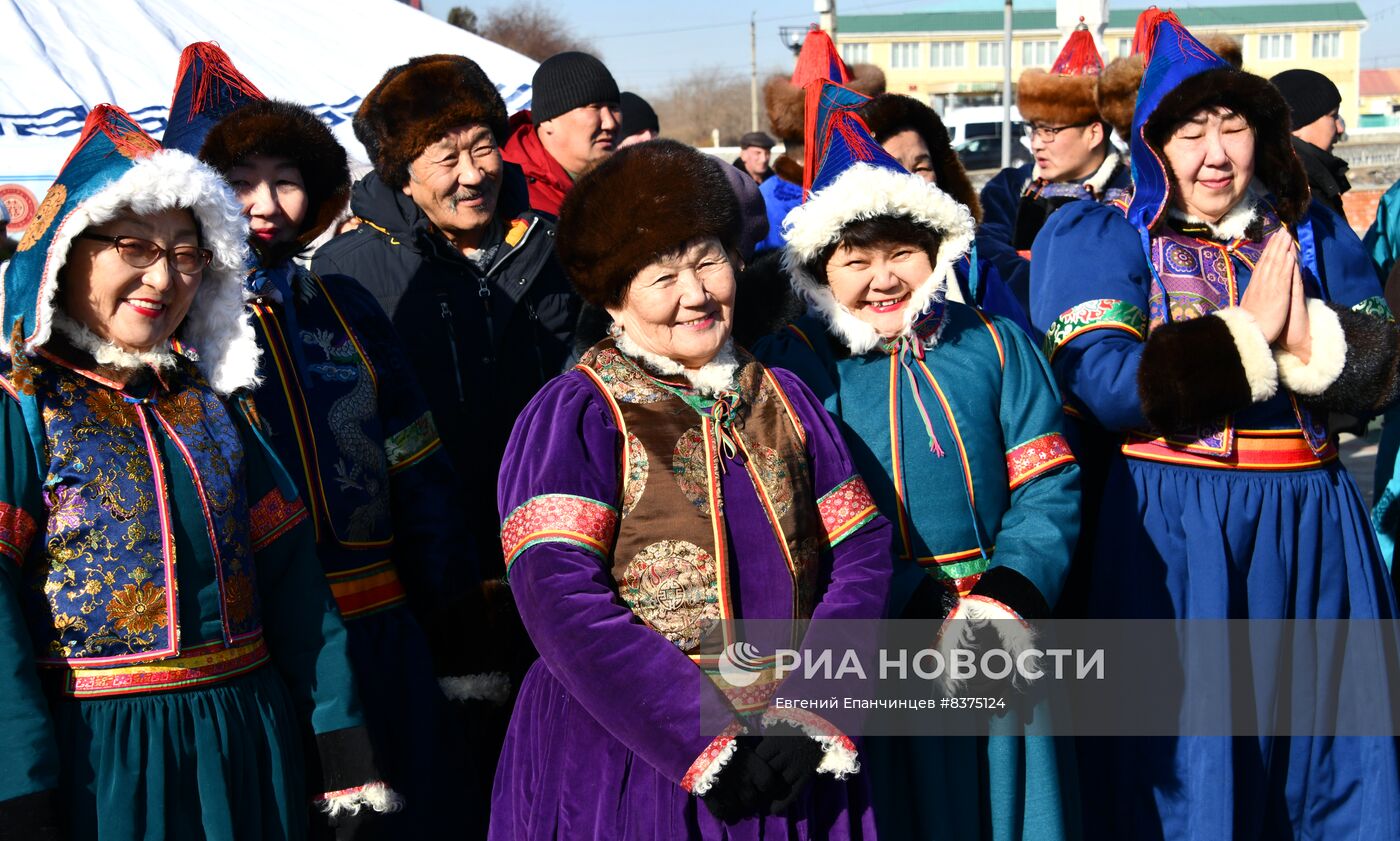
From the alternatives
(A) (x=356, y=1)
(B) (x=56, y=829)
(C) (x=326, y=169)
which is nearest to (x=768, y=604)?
(B) (x=56, y=829)

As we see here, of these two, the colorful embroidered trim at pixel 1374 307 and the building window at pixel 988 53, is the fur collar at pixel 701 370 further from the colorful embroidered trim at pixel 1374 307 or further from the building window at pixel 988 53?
the building window at pixel 988 53

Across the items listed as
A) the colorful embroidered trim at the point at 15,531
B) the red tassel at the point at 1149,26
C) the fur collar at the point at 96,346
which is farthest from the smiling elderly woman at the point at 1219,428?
the colorful embroidered trim at the point at 15,531

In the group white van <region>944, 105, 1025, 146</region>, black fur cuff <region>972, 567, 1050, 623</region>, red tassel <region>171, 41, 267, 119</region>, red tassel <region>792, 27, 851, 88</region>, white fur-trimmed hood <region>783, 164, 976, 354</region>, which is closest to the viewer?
black fur cuff <region>972, 567, 1050, 623</region>

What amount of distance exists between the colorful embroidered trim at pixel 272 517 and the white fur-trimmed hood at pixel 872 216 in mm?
1186

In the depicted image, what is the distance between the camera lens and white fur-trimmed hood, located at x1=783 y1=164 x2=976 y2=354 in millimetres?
2770

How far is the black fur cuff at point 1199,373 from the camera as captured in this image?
9.82 ft

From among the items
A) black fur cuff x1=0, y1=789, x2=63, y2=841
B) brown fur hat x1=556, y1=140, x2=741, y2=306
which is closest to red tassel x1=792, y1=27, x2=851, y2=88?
brown fur hat x1=556, y1=140, x2=741, y2=306

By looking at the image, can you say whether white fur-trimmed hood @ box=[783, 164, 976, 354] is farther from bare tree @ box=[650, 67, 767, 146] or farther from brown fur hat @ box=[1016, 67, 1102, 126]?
bare tree @ box=[650, 67, 767, 146]

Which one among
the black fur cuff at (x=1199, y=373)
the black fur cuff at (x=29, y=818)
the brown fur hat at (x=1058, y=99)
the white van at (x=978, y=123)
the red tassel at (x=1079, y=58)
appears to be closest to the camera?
the black fur cuff at (x=29, y=818)

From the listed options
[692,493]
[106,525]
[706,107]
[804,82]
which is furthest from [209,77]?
[706,107]

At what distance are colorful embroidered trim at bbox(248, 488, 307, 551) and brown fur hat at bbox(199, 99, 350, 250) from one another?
2.41ft

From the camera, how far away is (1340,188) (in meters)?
5.52

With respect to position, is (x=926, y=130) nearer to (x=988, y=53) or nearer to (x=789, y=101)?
(x=789, y=101)

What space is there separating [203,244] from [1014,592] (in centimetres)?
167
